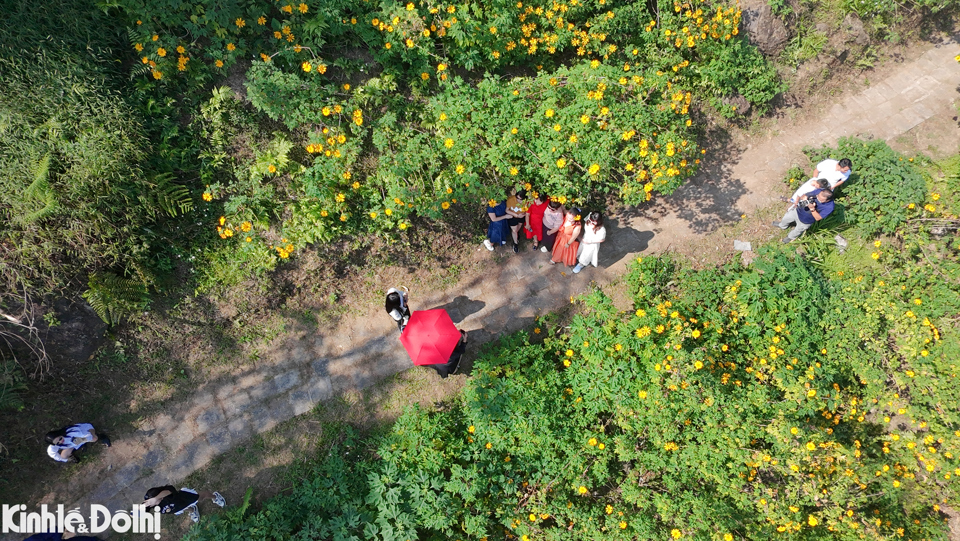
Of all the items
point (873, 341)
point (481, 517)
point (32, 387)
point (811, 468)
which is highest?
point (873, 341)

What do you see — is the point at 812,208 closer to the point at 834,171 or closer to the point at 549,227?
the point at 834,171

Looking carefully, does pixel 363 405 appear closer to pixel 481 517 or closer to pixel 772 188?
pixel 481 517

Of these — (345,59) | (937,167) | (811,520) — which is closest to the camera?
(811,520)

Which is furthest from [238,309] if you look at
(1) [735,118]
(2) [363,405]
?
(1) [735,118]

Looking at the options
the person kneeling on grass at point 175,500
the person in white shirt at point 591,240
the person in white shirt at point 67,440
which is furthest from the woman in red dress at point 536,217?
the person in white shirt at point 67,440

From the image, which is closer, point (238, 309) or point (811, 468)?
point (811, 468)

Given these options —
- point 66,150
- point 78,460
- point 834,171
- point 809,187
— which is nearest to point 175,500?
point 78,460

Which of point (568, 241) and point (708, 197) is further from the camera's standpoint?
point (708, 197)
